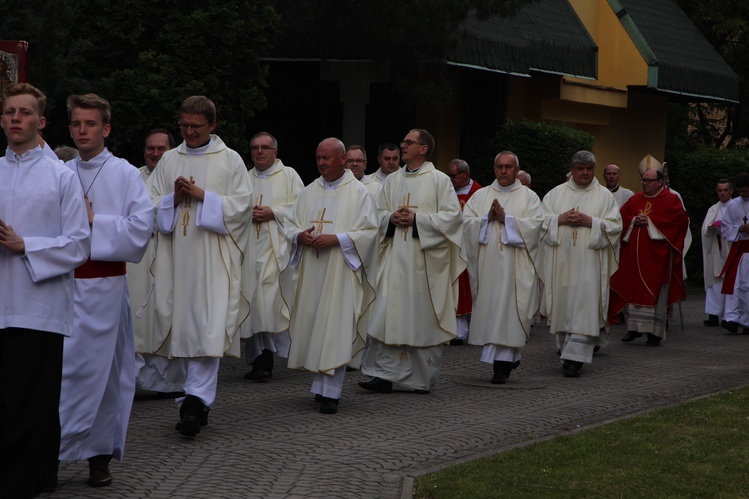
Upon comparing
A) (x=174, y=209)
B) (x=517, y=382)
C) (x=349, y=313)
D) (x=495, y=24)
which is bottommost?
(x=517, y=382)

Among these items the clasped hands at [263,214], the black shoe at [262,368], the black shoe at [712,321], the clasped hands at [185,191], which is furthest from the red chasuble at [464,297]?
the clasped hands at [185,191]

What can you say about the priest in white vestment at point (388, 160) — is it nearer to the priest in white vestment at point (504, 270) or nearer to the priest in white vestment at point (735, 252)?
the priest in white vestment at point (504, 270)

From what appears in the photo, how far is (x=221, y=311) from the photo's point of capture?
8.59 meters

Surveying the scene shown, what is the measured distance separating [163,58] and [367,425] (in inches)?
263

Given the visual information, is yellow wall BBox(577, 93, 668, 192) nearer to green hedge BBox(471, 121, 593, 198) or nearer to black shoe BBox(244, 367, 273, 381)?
green hedge BBox(471, 121, 593, 198)

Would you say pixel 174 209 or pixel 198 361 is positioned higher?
pixel 174 209

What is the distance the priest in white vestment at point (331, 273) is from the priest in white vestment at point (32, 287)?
11.4 feet

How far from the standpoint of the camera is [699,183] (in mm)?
25594

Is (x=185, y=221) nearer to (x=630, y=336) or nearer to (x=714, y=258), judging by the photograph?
(x=630, y=336)

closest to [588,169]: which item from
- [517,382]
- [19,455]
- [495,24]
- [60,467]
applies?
[517,382]

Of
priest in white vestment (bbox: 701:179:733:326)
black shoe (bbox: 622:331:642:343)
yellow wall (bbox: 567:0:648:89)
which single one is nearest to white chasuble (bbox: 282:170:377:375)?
black shoe (bbox: 622:331:642:343)

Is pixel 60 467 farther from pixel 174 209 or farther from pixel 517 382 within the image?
pixel 517 382

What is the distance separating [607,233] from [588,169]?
67 centimetres

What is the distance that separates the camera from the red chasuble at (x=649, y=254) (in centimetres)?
1533
